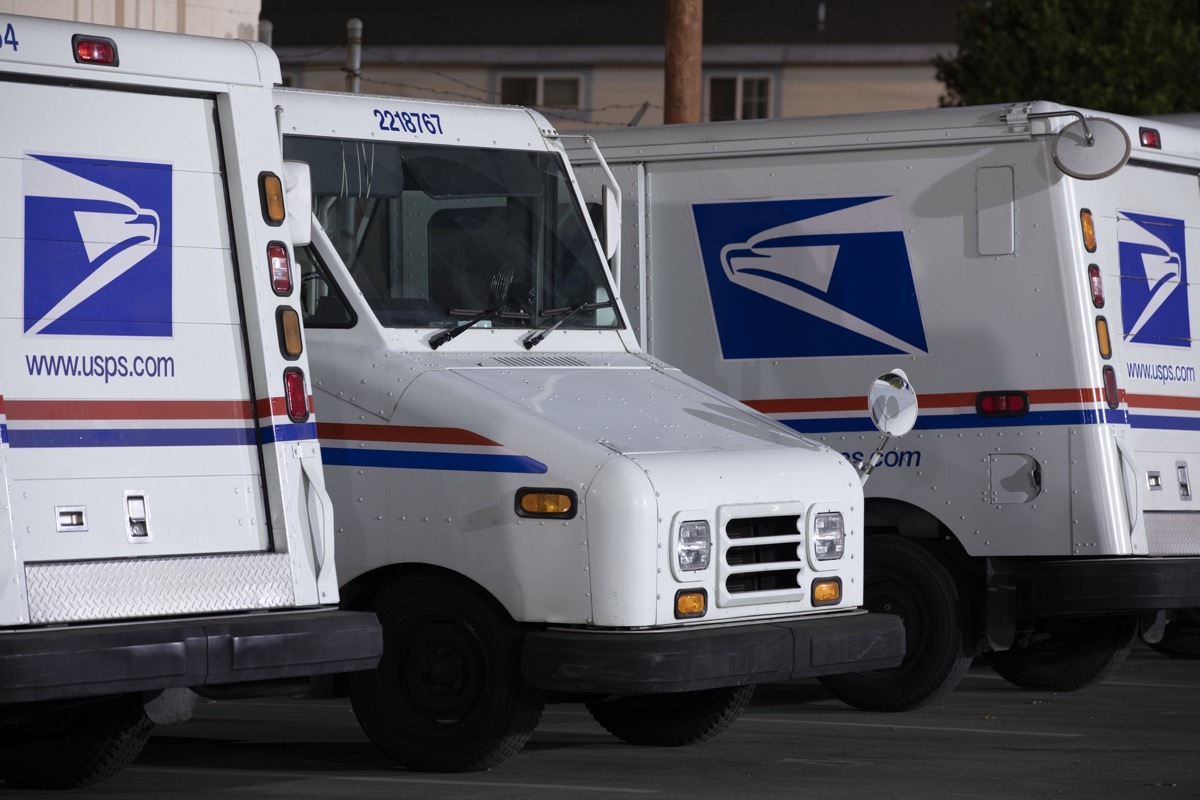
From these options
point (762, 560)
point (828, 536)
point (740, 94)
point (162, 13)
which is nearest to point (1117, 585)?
point (828, 536)

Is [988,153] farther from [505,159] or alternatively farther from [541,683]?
[541,683]

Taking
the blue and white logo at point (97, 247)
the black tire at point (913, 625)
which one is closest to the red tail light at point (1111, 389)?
the black tire at point (913, 625)

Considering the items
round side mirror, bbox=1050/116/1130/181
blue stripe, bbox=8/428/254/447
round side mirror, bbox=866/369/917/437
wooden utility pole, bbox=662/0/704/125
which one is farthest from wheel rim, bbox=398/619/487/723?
wooden utility pole, bbox=662/0/704/125

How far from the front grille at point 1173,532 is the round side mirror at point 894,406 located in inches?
86.3

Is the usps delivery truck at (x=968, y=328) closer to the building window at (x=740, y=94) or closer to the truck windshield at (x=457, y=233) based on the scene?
the truck windshield at (x=457, y=233)

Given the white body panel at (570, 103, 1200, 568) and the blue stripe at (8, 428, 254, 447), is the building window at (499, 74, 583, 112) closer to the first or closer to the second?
the white body panel at (570, 103, 1200, 568)

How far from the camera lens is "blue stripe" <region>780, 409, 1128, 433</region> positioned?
10.5 metres

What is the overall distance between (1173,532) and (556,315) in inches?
139

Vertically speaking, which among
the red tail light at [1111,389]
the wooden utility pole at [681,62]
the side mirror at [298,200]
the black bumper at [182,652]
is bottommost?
the black bumper at [182,652]

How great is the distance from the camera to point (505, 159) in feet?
32.2

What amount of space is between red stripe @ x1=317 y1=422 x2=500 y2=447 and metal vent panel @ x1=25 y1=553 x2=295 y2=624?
1.06m

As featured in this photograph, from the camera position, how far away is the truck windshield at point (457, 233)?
9266mm

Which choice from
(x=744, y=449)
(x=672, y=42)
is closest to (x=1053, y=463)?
(x=744, y=449)

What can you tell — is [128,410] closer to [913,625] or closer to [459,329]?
[459,329]
